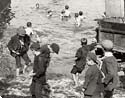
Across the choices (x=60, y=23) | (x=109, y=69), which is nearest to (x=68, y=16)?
(x=60, y=23)

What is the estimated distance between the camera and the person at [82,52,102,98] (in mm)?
6398

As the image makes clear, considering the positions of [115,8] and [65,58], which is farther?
[65,58]

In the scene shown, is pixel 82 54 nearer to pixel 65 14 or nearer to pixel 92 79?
pixel 92 79

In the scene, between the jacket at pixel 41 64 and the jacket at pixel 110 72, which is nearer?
the jacket at pixel 110 72

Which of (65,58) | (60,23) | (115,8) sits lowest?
(65,58)

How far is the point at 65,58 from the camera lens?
567 inches

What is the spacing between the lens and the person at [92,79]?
21.0 feet

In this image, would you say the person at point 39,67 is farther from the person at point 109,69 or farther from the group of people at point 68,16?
the group of people at point 68,16

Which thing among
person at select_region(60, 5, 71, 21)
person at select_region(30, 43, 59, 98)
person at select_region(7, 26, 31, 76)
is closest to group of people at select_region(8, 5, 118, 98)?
person at select_region(30, 43, 59, 98)

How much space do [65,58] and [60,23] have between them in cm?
863

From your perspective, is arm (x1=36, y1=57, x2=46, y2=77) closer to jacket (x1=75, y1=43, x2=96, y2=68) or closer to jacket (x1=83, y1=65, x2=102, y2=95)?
jacket (x1=83, y1=65, x2=102, y2=95)

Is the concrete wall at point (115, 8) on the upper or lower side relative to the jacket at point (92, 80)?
upper

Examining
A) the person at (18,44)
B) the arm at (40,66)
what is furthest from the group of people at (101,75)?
the person at (18,44)

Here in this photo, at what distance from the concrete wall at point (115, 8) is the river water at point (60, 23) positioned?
8.03ft
